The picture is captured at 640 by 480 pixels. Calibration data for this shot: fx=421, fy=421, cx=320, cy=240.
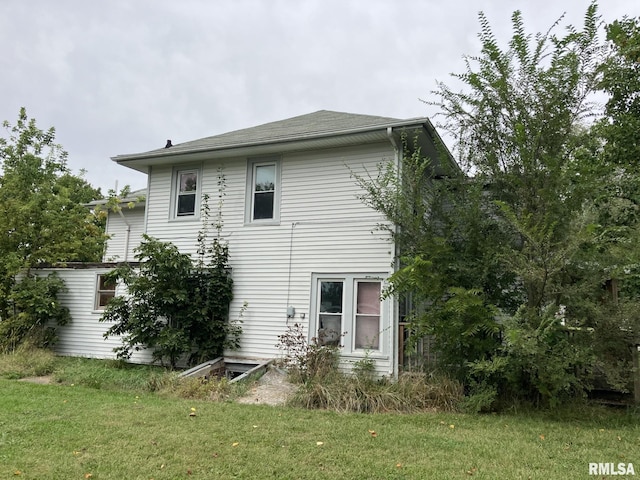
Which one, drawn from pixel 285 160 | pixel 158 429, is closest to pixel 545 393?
pixel 158 429

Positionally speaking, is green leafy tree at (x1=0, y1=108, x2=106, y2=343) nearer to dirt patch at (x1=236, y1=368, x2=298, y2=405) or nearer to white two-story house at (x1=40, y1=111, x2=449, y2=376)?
white two-story house at (x1=40, y1=111, x2=449, y2=376)

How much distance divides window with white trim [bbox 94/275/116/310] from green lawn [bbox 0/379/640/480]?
15.4ft

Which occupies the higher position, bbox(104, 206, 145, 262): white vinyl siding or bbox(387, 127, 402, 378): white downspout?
bbox(104, 206, 145, 262): white vinyl siding

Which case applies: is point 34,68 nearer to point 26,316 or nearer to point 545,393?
point 26,316

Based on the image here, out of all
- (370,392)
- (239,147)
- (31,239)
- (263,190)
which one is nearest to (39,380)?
(31,239)

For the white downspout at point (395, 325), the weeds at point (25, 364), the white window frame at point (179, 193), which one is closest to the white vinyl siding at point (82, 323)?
the weeds at point (25, 364)

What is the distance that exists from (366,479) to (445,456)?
1.08 m

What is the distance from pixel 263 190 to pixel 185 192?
2202mm

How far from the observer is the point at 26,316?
1043 cm

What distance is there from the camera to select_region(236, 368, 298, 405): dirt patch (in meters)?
7.08

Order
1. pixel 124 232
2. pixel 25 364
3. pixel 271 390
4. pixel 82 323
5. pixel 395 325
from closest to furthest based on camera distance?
pixel 271 390 < pixel 395 325 < pixel 25 364 < pixel 82 323 < pixel 124 232

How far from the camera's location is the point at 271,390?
7.71 metres

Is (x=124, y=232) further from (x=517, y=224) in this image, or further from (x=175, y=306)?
(x=517, y=224)

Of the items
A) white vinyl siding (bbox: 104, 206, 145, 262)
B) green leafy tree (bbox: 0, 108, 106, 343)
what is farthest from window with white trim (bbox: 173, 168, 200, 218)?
white vinyl siding (bbox: 104, 206, 145, 262)
